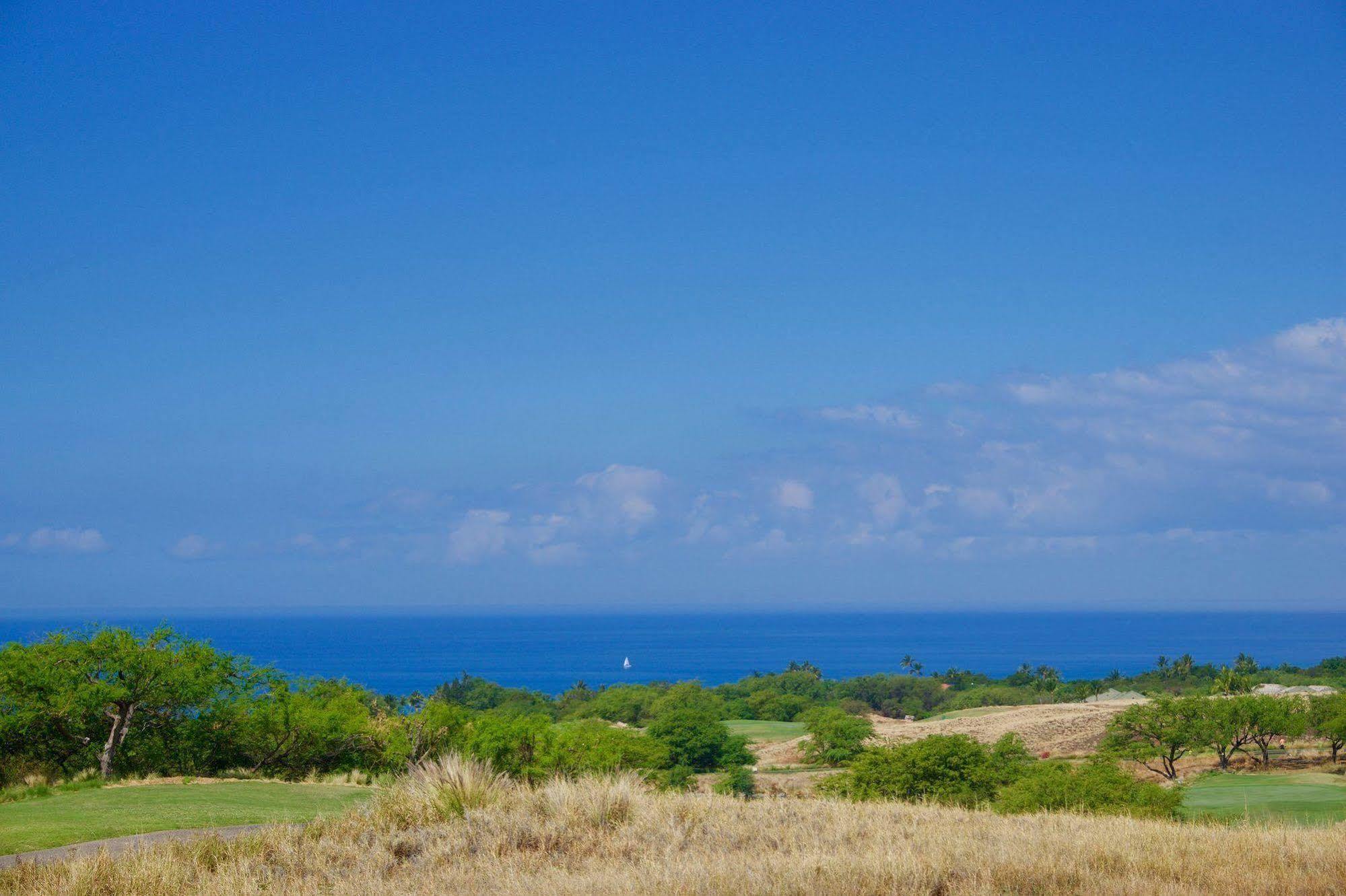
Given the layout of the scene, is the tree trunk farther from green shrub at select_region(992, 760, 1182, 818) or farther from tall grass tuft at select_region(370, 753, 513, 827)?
green shrub at select_region(992, 760, 1182, 818)

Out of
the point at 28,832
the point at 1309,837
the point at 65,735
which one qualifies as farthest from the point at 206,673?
the point at 1309,837

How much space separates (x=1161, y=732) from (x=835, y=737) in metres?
17.0

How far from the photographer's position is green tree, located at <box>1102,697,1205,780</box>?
52.9 metres

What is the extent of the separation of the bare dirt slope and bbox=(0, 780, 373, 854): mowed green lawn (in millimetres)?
46276

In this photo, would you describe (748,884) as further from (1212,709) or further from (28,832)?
(1212,709)

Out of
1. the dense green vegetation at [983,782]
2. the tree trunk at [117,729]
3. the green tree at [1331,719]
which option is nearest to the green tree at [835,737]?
the dense green vegetation at [983,782]

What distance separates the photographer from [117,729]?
26.4m

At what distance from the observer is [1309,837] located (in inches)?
419

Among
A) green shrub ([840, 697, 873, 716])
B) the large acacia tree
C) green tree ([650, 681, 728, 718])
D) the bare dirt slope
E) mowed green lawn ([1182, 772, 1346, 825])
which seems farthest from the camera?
green shrub ([840, 697, 873, 716])

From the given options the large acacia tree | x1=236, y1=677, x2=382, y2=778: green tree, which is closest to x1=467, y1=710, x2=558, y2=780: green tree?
x1=236, y1=677, x2=382, y2=778: green tree

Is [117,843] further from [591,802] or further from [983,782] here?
[983,782]

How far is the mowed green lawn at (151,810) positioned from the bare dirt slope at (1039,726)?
46276mm

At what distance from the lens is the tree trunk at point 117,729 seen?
25.6 m

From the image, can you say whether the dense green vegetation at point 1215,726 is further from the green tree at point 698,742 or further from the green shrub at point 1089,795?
the green shrub at point 1089,795
